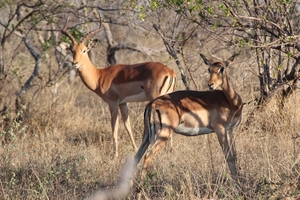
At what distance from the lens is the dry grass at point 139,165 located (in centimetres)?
450

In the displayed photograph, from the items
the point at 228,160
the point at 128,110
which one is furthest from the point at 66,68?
the point at 228,160

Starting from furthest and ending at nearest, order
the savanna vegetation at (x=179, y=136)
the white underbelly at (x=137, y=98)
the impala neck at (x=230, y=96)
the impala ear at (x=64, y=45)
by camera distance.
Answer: the impala ear at (x=64, y=45)
the white underbelly at (x=137, y=98)
the impala neck at (x=230, y=96)
the savanna vegetation at (x=179, y=136)

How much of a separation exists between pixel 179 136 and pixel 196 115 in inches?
68.6

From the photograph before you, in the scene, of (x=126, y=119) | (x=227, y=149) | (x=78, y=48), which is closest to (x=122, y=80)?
(x=126, y=119)

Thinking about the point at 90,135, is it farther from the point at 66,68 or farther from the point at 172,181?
the point at 172,181

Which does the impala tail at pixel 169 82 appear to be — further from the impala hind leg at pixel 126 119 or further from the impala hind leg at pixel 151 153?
the impala hind leg at pixel 151 153

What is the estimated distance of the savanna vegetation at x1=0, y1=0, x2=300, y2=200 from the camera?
185 inches

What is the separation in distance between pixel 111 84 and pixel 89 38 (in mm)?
685

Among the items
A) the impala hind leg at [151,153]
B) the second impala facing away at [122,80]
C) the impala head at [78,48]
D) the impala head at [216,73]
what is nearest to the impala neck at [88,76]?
the second impala facing away at [122,80]

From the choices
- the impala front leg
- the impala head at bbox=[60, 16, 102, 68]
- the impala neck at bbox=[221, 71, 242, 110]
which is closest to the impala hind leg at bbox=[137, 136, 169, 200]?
the impala neck at bbox=[221, 71, 242, 110]

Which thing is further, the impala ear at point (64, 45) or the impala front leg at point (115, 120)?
the impala ear at point (64, 45)

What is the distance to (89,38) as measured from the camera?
26.3ft

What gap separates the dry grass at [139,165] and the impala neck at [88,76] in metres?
0.36

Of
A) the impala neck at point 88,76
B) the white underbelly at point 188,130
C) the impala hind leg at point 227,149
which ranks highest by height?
the impala neck at point 88,76
